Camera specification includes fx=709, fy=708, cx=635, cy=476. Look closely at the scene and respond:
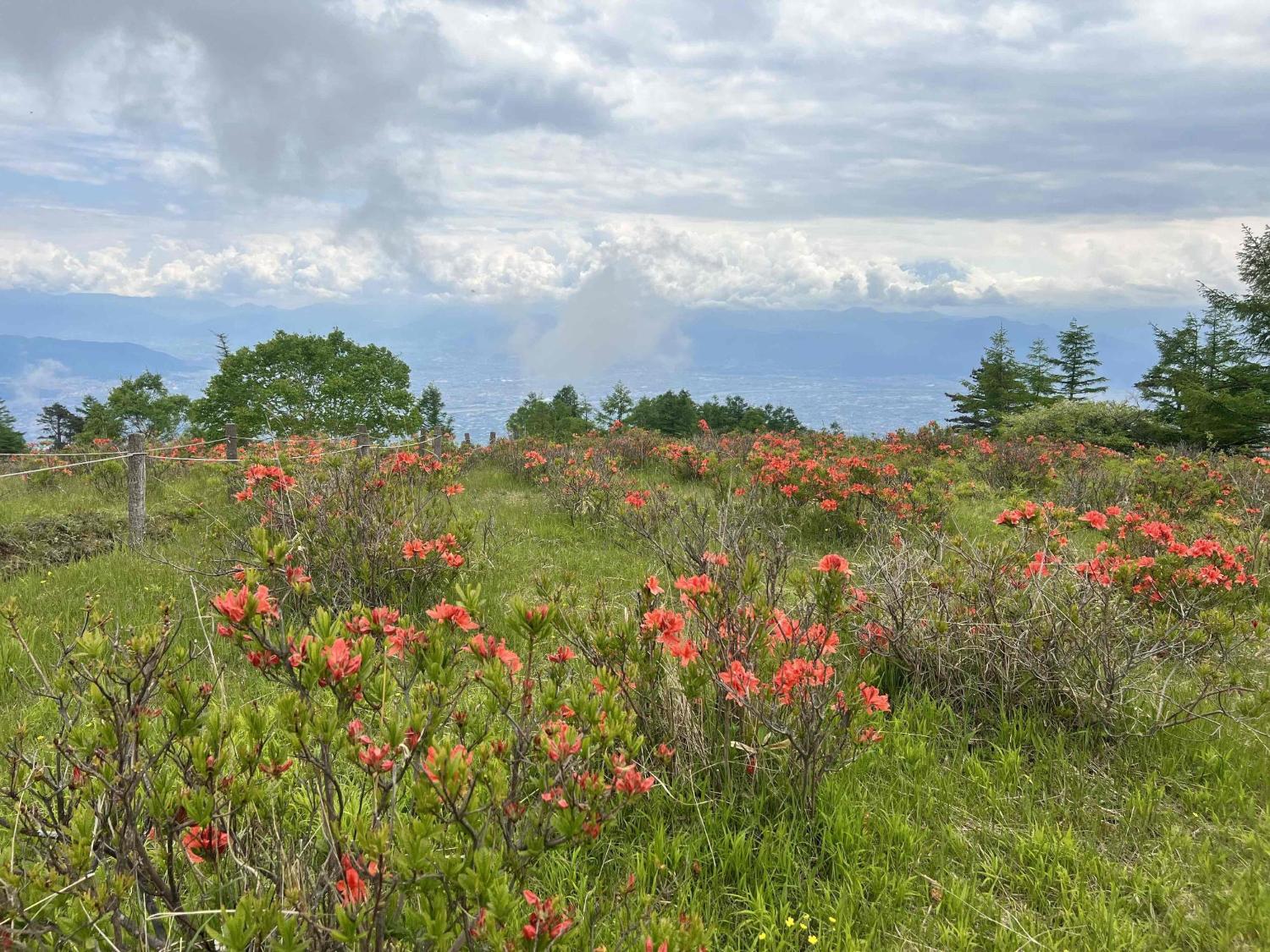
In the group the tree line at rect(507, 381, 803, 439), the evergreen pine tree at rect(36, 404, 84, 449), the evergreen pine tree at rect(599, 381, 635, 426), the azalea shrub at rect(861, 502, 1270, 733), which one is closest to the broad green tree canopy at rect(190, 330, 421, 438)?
the tree line at rect(507, 381, 803, 439)

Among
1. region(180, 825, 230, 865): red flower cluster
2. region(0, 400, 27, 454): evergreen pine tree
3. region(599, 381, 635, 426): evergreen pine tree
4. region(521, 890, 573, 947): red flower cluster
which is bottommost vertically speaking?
region(0, 400, 27, 454): evergreen pine tree

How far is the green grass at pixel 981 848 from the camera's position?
7.38 feet

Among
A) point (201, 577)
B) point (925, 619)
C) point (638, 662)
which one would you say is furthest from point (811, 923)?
point (201, 577)

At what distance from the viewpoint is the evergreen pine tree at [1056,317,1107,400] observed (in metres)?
39.4

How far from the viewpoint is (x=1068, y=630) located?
140 inches

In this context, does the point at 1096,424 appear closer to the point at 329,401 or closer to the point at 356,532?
the point at 356,532

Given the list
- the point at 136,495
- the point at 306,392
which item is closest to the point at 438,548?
the point at 136,495

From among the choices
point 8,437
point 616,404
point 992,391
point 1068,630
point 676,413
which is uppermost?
point 1068,630

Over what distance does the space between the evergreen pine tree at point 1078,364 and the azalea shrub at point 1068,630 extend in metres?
40.3

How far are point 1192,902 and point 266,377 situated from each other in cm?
3521

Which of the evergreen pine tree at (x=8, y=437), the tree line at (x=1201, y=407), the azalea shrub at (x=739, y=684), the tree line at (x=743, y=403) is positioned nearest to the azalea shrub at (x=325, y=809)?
the azalea shrub at (x=739, y=684)

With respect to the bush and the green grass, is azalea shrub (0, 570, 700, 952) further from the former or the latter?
the bush

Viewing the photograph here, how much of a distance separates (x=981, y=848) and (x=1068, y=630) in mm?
1444

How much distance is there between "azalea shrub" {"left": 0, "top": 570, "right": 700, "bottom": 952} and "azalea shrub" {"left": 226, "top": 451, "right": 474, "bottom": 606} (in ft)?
8.73
